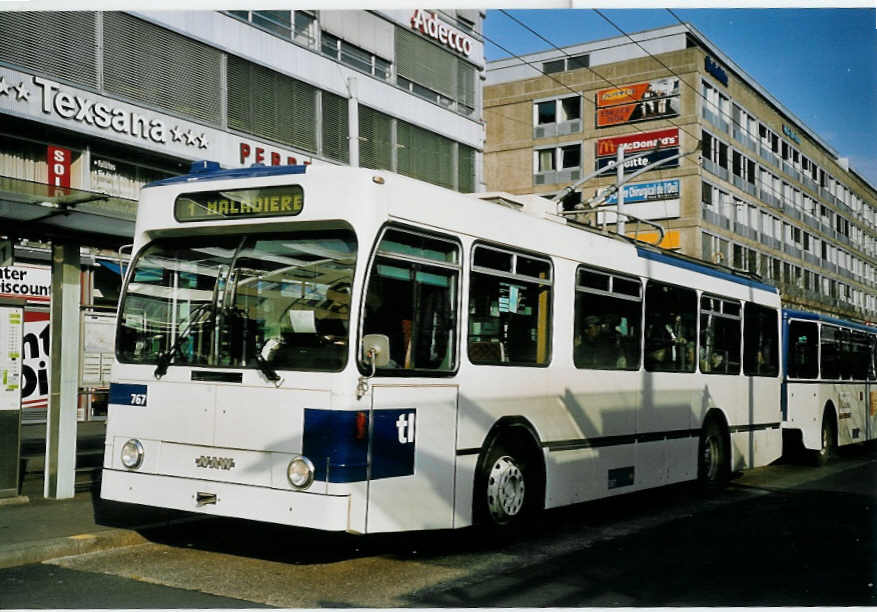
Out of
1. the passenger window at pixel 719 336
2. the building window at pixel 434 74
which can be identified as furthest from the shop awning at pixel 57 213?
the building window at pixel 434 74

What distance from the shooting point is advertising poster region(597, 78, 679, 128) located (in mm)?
52562

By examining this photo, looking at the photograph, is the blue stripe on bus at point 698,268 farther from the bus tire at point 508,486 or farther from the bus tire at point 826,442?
the bus tire at point 826,442

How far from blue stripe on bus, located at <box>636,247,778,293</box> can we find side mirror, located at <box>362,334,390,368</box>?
482 centimetres

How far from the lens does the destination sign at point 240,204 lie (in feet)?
24.3

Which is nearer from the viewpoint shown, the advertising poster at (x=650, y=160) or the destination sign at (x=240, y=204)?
the destination sign at (x=240, y=204)

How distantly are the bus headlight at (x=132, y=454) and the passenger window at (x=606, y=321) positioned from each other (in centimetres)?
410

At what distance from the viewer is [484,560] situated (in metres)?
8.02

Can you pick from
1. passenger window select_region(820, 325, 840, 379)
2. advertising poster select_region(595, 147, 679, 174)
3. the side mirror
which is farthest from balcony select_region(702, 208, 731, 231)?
the side mirror

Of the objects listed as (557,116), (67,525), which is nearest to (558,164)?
(557,116)

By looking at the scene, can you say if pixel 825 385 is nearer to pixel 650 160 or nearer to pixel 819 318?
pixel 819 318

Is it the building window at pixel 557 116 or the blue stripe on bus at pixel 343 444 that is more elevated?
the building window at pixel 557 116

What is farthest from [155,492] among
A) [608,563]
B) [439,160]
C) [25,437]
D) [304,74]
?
[439,160]

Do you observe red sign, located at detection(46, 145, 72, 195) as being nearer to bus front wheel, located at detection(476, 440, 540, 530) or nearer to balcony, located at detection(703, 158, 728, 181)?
bus front wheel, located at detection(476, 440, 540, 530)

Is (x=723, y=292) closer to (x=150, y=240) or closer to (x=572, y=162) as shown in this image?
(x=150, y=240)
